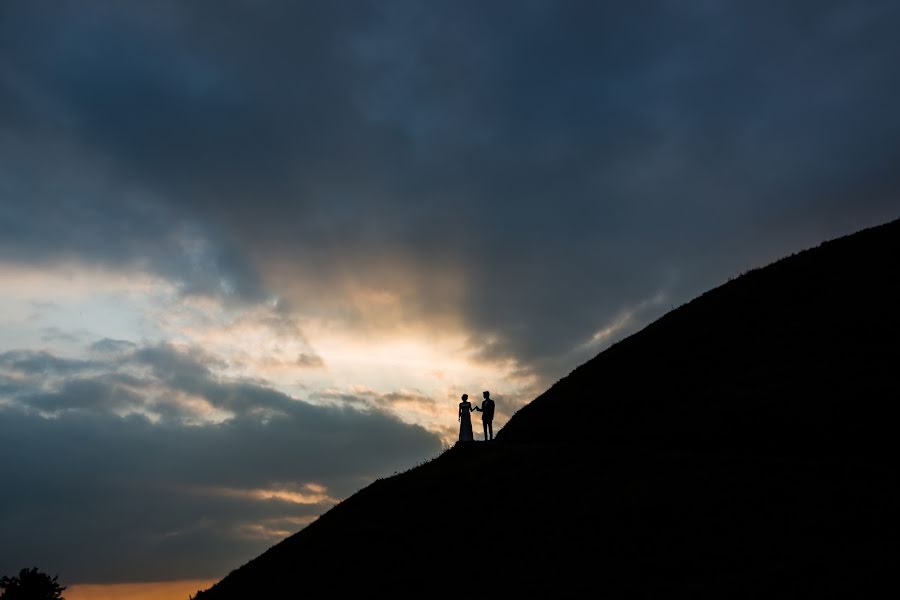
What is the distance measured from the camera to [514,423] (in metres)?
42.2

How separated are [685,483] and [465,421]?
532 inches

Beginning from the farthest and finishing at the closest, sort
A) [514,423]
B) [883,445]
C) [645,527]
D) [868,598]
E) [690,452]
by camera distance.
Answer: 1. [514,423]
2. [690,452]
3. [883,445]
4. [645,527]
5. [868,598]

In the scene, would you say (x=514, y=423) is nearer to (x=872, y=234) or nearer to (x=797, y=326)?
(x=797, y=326)

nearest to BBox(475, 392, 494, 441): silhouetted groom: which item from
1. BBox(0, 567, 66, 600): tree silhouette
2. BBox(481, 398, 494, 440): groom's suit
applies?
BBox(481, 398, 494, 440): groom's suit

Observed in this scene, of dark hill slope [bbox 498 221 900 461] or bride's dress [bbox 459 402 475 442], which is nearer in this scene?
dark hill slope [bbox 498 221 900 461]

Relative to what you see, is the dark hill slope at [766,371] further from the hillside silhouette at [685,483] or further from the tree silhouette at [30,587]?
the tree silhouette at [30,587]

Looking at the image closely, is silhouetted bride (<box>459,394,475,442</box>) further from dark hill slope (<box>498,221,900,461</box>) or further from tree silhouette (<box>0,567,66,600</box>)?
tree silhouette (<box>0,567,66,600</box>)

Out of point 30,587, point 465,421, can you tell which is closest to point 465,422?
point 465,421

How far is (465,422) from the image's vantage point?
35.8 metres

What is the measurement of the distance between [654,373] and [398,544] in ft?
59.9

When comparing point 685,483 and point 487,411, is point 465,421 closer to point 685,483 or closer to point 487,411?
point 487,411

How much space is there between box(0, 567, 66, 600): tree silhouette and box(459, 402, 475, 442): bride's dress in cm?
4423

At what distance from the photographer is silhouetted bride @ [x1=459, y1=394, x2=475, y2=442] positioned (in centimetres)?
3578

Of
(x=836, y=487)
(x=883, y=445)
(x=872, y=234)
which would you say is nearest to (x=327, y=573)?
(x=836, y=487)
